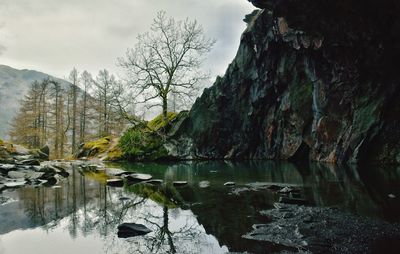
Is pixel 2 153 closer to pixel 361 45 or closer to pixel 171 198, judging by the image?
pixel 171 198

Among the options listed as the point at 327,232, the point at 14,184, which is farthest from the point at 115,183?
the point at 327,232

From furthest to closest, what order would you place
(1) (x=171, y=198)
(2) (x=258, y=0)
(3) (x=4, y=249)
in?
(2) (x=258, y=0) → (1) (x=171, y=198) → (3) (x=4, y=249)

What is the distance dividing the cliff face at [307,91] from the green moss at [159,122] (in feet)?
7.11

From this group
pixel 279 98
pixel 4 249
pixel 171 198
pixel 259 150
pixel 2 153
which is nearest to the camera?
pixel 4 249

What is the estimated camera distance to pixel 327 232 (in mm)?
6473

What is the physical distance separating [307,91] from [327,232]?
26.4 meters

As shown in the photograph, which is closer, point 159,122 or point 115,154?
point 115,154

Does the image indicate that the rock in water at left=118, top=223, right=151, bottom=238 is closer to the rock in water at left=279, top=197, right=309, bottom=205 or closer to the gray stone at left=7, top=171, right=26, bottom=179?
the rock in water at left=279, top=197, right=309, bottom=205

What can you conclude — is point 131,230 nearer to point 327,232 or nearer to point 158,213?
point 158,213

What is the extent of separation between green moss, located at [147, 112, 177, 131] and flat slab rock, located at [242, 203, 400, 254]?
Result: 3175 cm

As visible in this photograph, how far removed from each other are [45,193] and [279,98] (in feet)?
86.9

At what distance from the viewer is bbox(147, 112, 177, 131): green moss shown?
3947cm

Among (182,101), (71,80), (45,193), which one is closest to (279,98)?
(182,101)

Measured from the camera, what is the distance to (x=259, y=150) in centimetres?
3741
